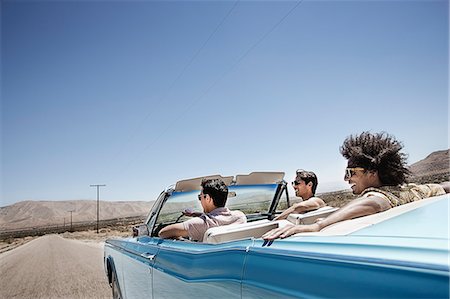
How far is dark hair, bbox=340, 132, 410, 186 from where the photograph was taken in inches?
106

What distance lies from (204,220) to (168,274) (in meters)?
0.71

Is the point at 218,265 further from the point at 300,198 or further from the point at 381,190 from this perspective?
the point at 300,198

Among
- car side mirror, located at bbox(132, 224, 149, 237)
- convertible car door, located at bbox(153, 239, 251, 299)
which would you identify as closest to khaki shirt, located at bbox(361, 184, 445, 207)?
convertible car door, located at bbox(153, 239, 251, 299)

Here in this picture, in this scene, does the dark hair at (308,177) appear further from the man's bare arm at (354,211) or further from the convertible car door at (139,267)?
the man's bare arm at (354,211)

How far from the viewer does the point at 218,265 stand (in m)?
2.12

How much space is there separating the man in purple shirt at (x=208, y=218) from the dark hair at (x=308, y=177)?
1693mm

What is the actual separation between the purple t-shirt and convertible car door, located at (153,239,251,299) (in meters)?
0.25

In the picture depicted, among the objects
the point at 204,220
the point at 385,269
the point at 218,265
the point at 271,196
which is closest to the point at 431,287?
the point at 385,269

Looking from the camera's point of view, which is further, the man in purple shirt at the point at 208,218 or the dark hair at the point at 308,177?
the dark hair at the point at 308,177

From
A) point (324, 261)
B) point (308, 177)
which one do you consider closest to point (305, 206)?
point (308, 177)

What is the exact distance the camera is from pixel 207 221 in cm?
351

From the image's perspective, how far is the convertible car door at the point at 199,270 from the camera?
1949 mm

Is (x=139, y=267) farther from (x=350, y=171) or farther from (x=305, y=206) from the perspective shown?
(x=350, y=171)

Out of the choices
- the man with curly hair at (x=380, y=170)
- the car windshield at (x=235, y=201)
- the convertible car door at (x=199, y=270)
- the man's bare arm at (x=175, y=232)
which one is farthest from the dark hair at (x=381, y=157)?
the car windshield at (x=235, y=201)
